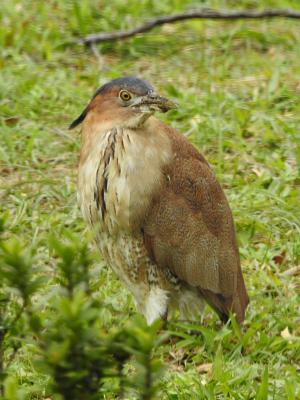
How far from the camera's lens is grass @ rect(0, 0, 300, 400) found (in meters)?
5.91

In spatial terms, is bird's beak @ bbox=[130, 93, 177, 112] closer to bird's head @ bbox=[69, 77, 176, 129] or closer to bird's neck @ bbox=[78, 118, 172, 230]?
bird's head @ bbox=[69, 77, 176, 129]

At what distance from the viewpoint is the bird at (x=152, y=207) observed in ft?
18.7

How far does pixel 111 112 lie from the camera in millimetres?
5828

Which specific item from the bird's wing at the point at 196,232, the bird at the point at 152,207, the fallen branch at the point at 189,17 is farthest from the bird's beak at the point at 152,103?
the fallen branch at the point at 189,17

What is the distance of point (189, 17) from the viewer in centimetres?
957

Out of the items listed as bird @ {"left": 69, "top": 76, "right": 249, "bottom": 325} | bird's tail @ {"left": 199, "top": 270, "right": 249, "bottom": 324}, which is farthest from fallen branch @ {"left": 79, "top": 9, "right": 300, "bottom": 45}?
bird's tail @ {"left": 199, "top": 270, "right": 249, "bottom": 324}

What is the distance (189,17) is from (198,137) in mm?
1764

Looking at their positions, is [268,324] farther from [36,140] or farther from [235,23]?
[235,23]

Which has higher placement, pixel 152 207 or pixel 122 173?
pixel 122 173

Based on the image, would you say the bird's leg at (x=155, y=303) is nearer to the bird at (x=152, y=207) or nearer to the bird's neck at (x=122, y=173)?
the bird at (x=152, y=207)

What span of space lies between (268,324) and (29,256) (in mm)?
3599

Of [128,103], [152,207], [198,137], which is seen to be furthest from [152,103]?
[198,137]

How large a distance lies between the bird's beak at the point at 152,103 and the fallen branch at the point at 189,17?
384 centimetres

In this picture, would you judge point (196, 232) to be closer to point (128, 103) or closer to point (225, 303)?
point (225, 303)
